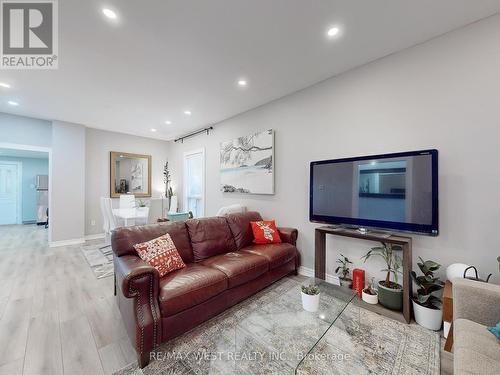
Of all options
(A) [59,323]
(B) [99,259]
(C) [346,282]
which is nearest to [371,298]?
(C) [346,282]

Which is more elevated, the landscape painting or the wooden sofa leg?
the landscape painting

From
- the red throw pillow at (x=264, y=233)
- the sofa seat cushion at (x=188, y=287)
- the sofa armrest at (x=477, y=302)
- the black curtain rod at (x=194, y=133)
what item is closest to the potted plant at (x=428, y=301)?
the sofa armrest at (x=477, y=302)

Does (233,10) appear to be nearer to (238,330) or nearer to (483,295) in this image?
(238,330)

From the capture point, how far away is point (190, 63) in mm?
2506

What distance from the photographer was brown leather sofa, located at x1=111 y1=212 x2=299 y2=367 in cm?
153

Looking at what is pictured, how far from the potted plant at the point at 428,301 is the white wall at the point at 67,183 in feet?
20.5

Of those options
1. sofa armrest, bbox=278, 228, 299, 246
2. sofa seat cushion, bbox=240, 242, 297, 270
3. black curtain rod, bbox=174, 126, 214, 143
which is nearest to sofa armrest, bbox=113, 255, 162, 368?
sofa seat cushion, bbox=240, 242, 297, 270

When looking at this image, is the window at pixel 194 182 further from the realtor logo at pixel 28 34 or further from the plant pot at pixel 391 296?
the plant pot at pixel 391 296

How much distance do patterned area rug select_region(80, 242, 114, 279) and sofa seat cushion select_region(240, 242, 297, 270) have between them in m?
2.19

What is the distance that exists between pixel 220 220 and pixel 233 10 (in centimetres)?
232

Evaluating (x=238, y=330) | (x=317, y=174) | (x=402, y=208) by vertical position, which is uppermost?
(x=317, y=174)

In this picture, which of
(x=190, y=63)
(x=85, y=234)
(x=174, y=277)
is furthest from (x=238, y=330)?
(x=85, y=234)

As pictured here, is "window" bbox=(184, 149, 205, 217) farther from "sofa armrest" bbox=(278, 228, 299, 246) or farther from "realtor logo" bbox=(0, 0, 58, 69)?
"realtor logo" bbox=(0, 0, 58, 69)

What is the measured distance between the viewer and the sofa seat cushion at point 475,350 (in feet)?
3.12
